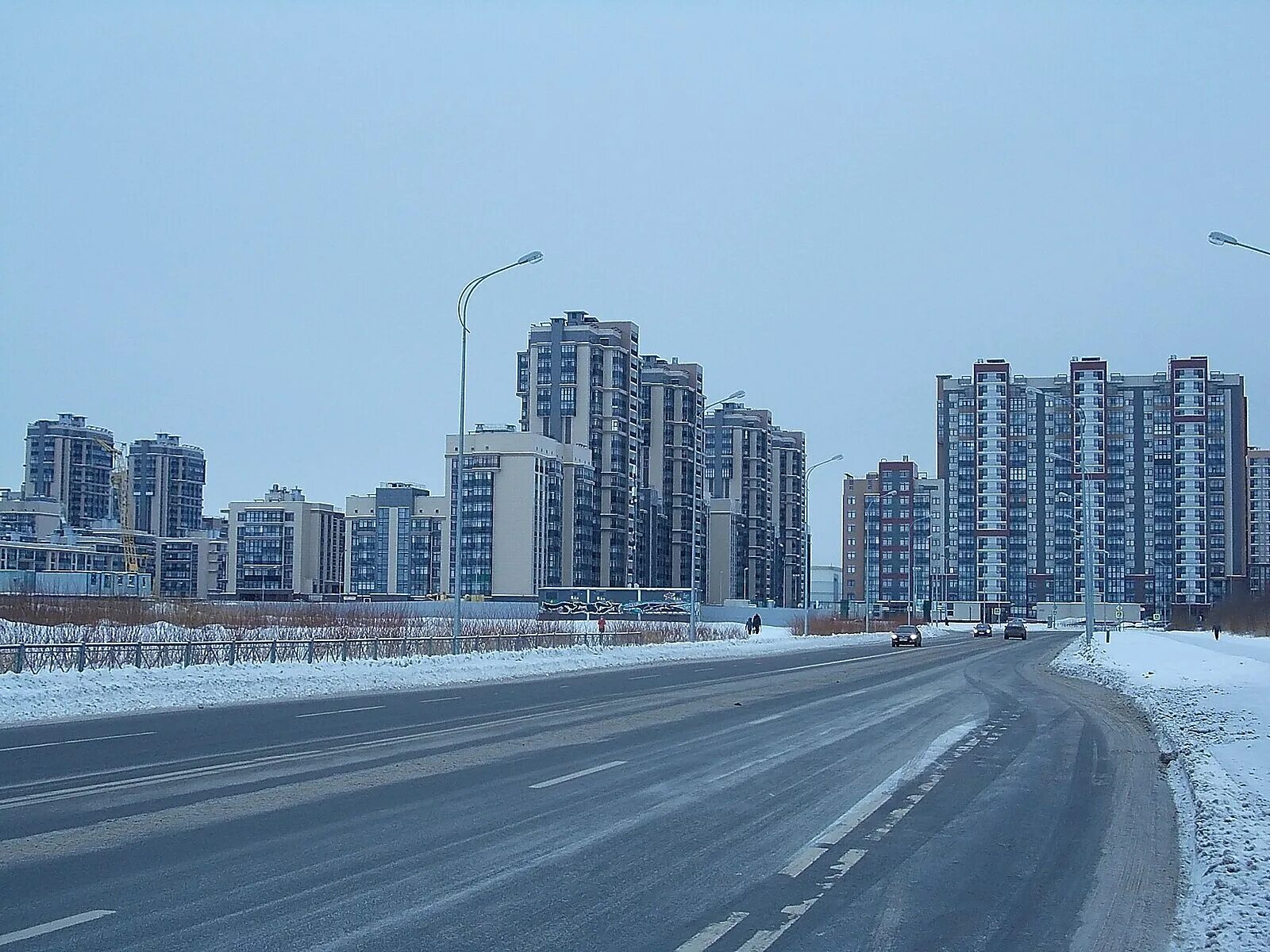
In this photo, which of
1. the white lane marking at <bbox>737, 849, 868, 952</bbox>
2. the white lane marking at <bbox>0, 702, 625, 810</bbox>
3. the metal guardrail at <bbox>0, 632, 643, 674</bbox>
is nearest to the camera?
the white lane marking at <bbox>737, 849, 868, 952</bbox>

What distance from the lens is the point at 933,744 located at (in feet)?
62.6

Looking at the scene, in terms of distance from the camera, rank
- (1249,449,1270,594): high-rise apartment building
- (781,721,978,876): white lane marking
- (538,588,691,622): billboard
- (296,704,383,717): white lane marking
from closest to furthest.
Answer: (781,721,978,876): white lane marking
(296,704,383,717): white lane marking
(538,588,691,622): billboard
(1249,449,1270,594): high-rise apartment building

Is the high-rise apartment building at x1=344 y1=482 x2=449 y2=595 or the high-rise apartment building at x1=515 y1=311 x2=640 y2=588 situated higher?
the high-rise apartment building at x1=515 y1=311 x2=640 y2=588

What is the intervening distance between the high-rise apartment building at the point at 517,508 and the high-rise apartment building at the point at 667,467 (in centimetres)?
1610

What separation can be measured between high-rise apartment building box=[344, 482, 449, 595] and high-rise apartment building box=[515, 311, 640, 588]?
21746mm

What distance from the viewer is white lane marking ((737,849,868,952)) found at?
7590 mm

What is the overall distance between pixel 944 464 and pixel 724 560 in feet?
111

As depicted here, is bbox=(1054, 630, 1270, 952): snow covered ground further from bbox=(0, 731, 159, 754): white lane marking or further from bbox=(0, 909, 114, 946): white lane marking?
bbox=(0, 731, 159, 754): white lane marking

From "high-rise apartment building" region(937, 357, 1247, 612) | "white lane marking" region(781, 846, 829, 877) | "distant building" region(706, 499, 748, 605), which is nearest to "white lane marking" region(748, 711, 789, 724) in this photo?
"white lane marking" region(781, 846, 829, 877)

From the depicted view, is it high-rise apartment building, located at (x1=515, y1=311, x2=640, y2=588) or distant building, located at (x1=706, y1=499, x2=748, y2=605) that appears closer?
high-rise apartment building, located at (x1=515, y1=311, x2=640, y2=588)

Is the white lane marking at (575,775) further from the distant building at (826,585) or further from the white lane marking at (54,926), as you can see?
the distant building at (826,585)

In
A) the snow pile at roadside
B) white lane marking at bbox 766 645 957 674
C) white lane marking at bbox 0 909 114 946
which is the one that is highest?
white lane marking at bbox 0 909 114 946

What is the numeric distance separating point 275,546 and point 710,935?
179781 millimetres

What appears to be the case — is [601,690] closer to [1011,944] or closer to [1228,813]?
[1228,813]
